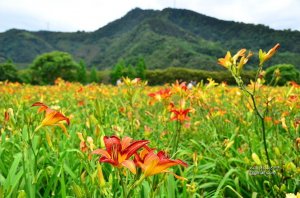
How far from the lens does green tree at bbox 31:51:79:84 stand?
38.1 meters

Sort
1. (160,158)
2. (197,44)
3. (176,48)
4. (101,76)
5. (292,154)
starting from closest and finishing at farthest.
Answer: (160,158) → (292,154) → (101,76) → (176,48) → (197,44)

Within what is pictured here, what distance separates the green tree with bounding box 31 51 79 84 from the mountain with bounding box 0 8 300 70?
136 feet

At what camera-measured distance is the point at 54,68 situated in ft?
131

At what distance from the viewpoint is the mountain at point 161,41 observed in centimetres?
9047

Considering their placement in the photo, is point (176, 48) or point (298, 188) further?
point (176, 48)

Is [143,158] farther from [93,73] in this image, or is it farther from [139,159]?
[93,73]

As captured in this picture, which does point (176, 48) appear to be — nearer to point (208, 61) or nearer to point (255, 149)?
point (208, 61)

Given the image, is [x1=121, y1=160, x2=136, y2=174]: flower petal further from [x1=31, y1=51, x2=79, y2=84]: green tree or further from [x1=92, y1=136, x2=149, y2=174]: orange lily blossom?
[x1=31, y1=51, x2=79, y2=84]: green tree

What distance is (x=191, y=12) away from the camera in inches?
6545

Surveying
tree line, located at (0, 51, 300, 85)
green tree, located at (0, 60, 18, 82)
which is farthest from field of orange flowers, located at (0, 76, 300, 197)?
green tree, located at (0, 60, 18, 82)

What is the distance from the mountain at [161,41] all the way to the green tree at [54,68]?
136ft

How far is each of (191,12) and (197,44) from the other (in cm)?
6010

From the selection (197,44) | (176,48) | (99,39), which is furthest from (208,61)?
(99,39)

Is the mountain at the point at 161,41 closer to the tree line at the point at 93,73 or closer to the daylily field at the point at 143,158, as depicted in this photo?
the tree line at the point at 93,73
